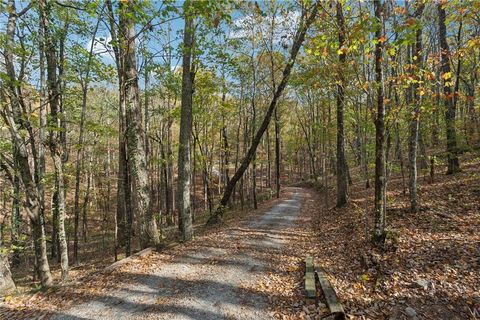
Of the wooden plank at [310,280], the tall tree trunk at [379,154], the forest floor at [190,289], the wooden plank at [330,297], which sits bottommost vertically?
the forest floor at [190,289]

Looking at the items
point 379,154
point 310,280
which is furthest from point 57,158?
point 379,154

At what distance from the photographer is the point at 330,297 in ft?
Result: 16.0

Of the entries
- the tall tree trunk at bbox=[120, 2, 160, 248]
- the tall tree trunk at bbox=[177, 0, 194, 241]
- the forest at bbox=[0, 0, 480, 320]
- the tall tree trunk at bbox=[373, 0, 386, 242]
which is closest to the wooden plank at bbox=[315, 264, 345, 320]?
the forest at bbox=[0, 0, 480, 320]

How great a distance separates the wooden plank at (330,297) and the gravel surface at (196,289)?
112cm

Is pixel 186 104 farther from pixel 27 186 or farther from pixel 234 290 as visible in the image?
pixel 234 290

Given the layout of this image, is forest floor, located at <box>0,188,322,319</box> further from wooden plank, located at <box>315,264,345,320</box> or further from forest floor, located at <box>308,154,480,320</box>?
forest floor, located at <box>308,154,480,320</box>

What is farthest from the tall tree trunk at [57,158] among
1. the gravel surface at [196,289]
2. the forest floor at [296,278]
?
the gravel surface at [196,289]

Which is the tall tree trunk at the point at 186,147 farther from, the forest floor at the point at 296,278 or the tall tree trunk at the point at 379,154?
the tall tree trunk at the point at 379,154

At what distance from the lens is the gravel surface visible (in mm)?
4914

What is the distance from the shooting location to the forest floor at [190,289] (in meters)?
4.96

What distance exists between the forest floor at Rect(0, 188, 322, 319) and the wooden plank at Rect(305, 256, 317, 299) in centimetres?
20

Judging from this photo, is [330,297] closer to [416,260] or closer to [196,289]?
[416,260]

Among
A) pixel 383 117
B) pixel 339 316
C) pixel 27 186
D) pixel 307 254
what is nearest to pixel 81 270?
pixel 27 186

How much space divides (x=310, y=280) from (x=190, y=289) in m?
2.65
